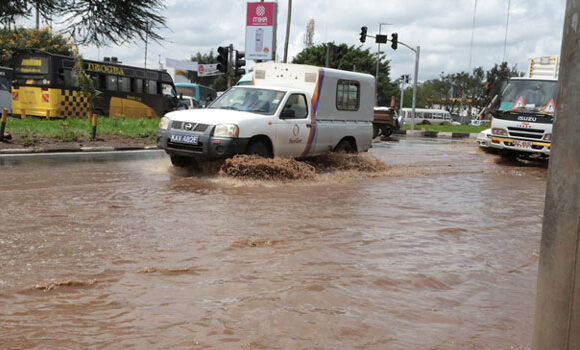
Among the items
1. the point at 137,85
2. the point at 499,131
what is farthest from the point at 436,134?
the point at 499,131

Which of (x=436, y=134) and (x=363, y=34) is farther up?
(x=363, y=34)

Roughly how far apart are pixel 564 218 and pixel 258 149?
25.9ft

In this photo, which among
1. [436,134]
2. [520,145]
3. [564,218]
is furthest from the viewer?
[436,134]

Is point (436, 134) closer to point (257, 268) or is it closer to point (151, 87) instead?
point (151, 87)

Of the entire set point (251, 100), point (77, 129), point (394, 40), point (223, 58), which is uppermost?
point (394, 40)

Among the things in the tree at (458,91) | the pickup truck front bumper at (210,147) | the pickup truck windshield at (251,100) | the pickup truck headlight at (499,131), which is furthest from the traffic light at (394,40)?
the tree at (458,91)

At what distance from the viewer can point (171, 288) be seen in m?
3.90

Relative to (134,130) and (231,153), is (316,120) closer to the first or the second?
(231,153)

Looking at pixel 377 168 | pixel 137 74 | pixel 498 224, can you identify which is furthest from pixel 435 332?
pixel 137 74

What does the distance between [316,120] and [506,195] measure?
11.9 ft

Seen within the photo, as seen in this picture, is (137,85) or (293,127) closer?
(293,127)

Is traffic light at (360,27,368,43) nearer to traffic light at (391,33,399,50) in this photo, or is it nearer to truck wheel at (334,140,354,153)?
traffic light at (391,33,399,50)

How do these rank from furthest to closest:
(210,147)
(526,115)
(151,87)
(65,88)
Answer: (151,87), (65,88), (526,115), (210,147)

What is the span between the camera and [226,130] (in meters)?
9.07
